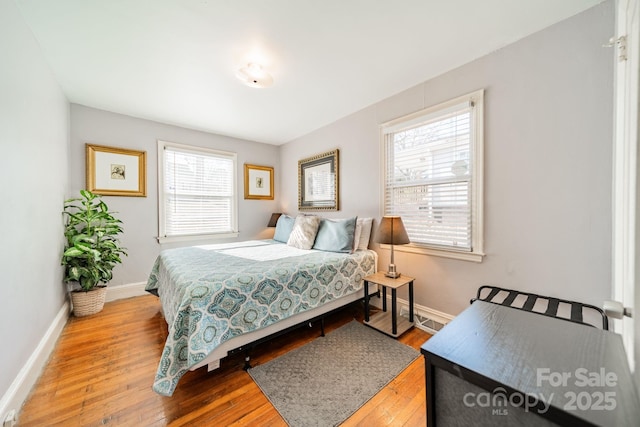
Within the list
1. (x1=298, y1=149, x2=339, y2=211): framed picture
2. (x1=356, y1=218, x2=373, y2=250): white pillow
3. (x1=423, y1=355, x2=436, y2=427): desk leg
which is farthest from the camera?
(x1=298, y1=149, x2=339, y2=211): framed picture

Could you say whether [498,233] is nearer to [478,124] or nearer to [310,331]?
[478,124]

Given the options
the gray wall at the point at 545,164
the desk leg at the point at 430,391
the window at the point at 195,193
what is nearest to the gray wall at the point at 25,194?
the window at the point at 195,193

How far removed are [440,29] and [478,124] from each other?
31.5 inches

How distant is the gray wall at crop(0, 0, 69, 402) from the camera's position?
1.35m

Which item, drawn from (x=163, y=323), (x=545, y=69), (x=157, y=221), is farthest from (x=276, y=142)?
(x=545, y=69)

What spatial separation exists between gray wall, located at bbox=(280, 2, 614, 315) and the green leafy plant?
3.52 metres

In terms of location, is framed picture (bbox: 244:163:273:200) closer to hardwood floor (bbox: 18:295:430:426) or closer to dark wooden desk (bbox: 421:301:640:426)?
hardwood floor (bbox: 18:295:430:426)

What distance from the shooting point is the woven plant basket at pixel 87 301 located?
8.27ft

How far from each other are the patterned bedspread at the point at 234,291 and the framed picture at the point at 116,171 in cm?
126

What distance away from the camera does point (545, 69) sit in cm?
168

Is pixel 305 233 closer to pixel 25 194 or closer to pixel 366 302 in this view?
pixel 366 302

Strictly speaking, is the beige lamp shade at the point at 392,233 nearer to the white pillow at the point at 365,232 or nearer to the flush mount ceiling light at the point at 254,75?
the white pillow at the point at 365,232

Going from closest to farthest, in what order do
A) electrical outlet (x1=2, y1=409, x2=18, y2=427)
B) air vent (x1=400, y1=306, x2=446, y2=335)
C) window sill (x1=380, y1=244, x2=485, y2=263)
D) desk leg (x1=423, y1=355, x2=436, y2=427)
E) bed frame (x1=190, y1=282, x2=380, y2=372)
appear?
desk leg (x1=423, y1=355, x2=436, y2=427)
electrical outlet (x1=2, y1=409, x2=18, y2=427)
bed frame (x1=190, y1=282, x2=380, y2=372)
window sill (x1=380, y1=244, x2=485, y2=263)
air vent (x1=400, y1=306, x2=446, y2=335)

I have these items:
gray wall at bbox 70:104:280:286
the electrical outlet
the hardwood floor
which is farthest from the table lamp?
gray wall at bbox 70:104:280:286
